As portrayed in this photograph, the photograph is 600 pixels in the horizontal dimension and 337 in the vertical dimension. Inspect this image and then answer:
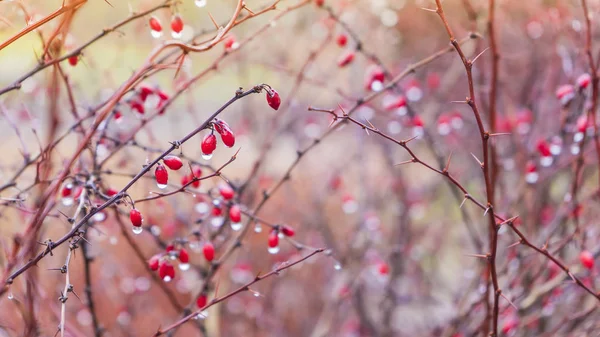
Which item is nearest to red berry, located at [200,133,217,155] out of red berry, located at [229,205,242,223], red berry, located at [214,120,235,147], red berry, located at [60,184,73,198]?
red berry, located at [214,120,235,147]

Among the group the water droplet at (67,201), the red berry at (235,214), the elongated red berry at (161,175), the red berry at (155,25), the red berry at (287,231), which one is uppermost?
the red berry at (155,25)

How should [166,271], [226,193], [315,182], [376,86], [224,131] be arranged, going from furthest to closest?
1. [315,182]
2. [376,86]
3. [226,193]
4. [166,271]
5. [224,131]

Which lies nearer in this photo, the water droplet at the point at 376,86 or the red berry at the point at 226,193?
the red berry at the point at 226,193

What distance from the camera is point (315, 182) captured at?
4.52 meters

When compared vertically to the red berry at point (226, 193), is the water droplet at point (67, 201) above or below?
above

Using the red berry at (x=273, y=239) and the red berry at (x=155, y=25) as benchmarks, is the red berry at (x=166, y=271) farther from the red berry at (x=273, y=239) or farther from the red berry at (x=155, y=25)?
the red berry at (x=155, y=25)

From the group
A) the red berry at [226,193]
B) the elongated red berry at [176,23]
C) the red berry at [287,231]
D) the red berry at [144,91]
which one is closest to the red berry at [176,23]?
the elongated red berry at [176,23]

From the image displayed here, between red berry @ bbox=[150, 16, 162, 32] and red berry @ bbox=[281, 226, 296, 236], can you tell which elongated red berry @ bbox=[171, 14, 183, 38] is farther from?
red berry @ bbox=[281, 226, 296, 236]

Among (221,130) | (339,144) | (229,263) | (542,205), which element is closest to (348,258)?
(229,263)

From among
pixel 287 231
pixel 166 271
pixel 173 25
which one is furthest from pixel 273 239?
pixel 173 25

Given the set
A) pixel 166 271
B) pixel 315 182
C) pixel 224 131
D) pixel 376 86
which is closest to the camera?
pixel 224 131

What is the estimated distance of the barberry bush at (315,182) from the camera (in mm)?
1748

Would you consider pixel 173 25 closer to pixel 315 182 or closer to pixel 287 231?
pixel 287 231

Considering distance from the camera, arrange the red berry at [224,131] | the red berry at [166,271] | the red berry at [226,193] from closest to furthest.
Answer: the red berry at [224,131], the red berry at [166,271], the red berry at [226,193]
